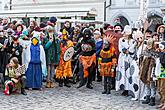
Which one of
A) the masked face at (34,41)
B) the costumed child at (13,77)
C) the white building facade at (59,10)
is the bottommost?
the costumed child at (13,77)

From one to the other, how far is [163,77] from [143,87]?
1040 mm

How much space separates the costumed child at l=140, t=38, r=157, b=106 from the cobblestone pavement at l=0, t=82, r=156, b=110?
11.5 inches

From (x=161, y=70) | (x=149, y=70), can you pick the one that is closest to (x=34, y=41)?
(x=149, y=70)

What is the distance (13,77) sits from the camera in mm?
9016

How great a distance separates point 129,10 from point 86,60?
21580 mm

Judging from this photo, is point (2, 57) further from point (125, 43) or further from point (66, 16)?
point (66, 16)

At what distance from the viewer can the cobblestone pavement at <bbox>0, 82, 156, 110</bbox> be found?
7.78 meters

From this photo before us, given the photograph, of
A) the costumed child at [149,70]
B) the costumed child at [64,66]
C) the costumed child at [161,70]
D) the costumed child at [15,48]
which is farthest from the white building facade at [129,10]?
the costumed child at [161,70]

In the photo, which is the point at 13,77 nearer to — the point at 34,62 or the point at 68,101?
Answer: the point at 34,62

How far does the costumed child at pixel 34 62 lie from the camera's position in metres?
9.59

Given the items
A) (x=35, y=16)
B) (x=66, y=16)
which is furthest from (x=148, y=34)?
(x=35, y=16)

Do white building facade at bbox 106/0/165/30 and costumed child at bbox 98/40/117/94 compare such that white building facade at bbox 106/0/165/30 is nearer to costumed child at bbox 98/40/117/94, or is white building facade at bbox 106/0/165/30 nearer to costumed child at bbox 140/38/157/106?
costumed child at bbox 98/40/117/94

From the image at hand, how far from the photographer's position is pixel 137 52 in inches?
343

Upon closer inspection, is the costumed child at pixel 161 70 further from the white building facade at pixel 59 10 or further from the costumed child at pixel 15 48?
the white building facade at pixel 59 10
